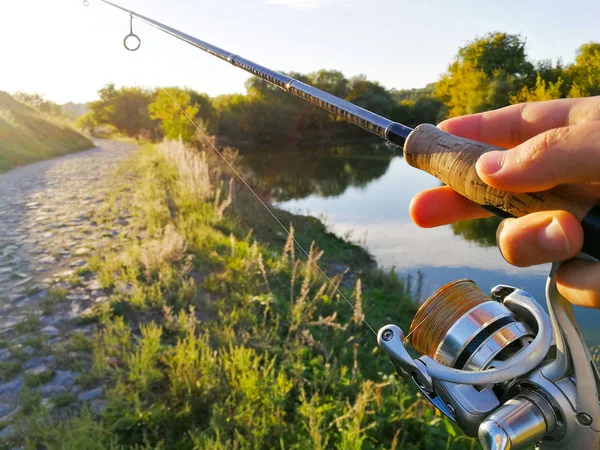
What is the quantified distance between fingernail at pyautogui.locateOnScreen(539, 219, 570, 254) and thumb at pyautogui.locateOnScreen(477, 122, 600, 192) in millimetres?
88

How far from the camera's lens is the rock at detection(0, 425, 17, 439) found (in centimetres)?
226

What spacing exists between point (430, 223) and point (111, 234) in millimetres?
5316

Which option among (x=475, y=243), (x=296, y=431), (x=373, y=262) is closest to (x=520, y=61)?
(x=475, y=243)

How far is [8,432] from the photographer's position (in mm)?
2289

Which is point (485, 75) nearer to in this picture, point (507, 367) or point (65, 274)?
point (65, 274)

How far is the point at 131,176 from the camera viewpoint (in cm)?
1167

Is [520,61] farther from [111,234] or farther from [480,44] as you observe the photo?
[111,234]

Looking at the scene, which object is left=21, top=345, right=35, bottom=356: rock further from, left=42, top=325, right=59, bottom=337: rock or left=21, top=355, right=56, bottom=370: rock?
left=42, top=325, right=59, bottom=337: rock

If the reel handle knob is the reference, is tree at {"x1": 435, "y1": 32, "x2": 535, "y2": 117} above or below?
above

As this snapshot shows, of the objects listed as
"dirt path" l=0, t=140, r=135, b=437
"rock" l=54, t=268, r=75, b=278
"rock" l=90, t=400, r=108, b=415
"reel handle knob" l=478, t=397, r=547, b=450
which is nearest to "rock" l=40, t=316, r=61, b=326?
"dirt path" l=0, t=140, r=135, b=437

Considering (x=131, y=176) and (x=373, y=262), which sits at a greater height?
(x=131, y=176)

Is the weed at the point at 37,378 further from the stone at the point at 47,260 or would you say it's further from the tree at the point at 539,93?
the tree at the point at 539,93

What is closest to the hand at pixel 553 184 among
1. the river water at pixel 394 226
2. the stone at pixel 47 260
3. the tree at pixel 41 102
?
the stone at pixel 47 260

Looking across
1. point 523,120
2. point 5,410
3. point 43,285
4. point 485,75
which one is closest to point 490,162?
point 523,120
